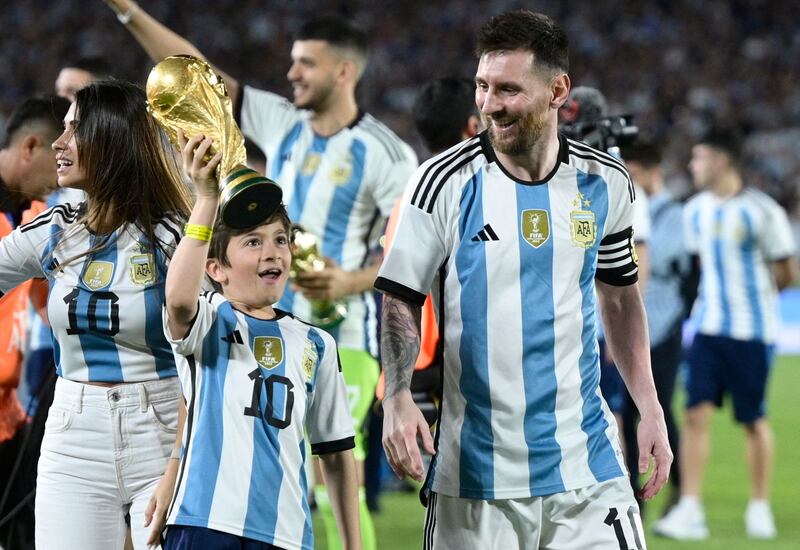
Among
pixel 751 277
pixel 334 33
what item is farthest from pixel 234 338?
pixel 751 277

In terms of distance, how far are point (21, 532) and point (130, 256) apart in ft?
5.07

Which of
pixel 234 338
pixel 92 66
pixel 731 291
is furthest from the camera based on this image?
pixel 731 291

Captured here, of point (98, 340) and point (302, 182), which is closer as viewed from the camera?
point (98, 340)

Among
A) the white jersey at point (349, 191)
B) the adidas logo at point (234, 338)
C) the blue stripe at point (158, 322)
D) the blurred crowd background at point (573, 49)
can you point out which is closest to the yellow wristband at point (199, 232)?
the adidas logo at point (234, 338)

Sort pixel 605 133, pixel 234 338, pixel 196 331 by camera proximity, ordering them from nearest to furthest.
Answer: pixel 196 331, pixel 234 338, pixel 605 133

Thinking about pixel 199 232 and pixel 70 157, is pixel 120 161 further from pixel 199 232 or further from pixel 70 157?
pixel 199 232

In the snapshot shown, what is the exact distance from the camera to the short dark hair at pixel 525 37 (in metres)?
3.46

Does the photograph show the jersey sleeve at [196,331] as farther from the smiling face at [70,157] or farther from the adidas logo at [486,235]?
the adidas logo at [486,235]

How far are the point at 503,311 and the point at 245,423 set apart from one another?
737 mm

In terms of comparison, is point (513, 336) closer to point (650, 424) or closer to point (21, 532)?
point (650, 424)

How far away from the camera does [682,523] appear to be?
24.7ft

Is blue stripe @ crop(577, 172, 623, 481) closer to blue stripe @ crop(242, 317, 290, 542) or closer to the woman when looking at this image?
blue stripe @ crop(242, 317, 290, 542)

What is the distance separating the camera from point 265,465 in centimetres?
338

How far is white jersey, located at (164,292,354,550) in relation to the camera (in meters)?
3.33
